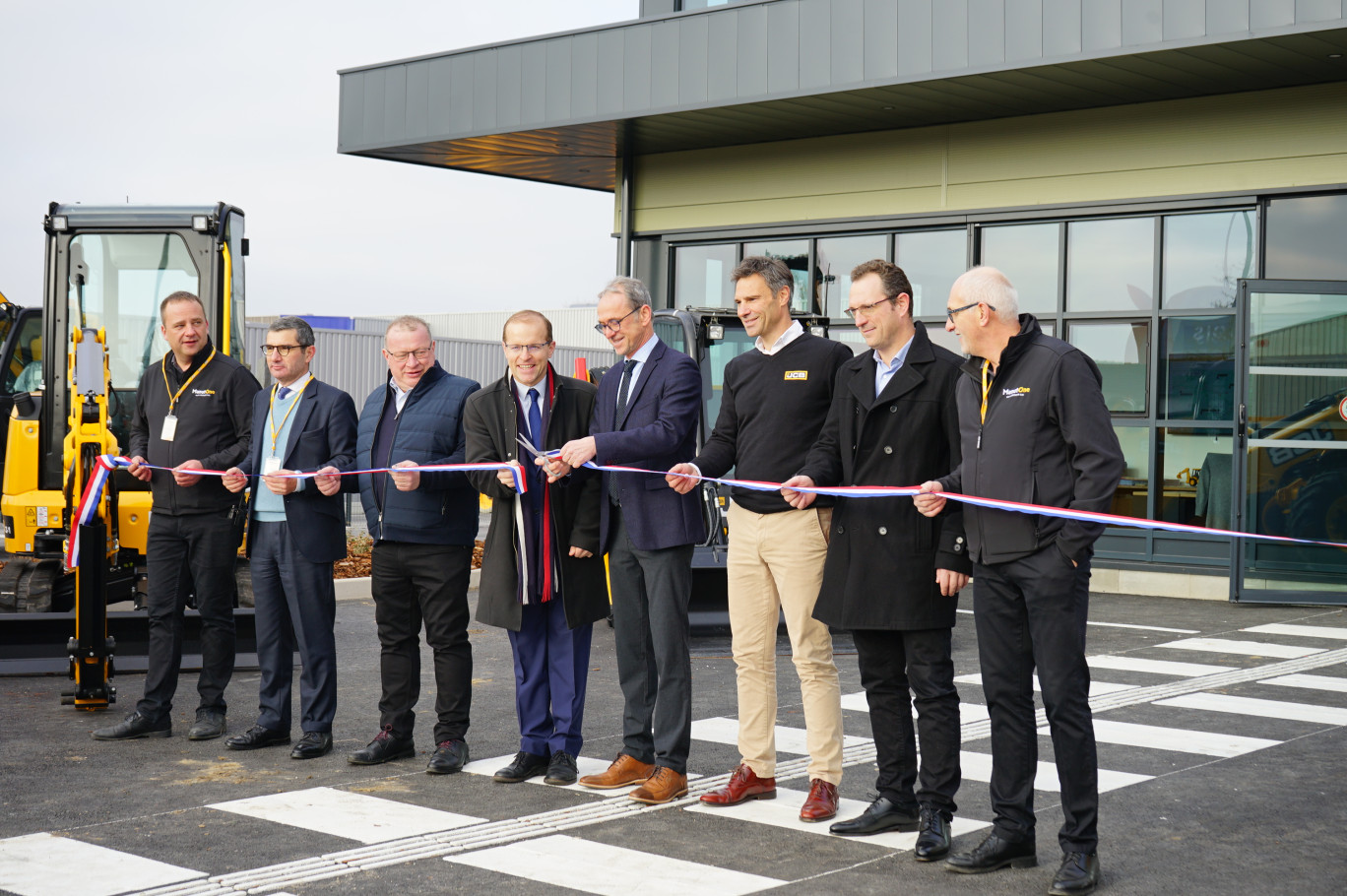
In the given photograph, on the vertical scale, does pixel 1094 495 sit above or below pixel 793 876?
above

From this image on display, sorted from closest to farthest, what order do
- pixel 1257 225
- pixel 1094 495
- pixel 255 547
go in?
pixel 1094 495 < pixel 255 547 < pixel 1257 225

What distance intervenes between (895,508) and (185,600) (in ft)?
13.4

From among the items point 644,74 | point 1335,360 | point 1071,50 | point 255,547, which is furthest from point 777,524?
point 644,74

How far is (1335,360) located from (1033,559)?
10.0 metres

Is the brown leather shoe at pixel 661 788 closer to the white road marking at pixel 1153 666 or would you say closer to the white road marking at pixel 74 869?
the white road marking at pixel 74 869

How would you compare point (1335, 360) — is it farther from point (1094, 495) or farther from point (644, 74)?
point (1094, 495)

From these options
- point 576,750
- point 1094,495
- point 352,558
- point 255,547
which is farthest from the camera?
point 352,558

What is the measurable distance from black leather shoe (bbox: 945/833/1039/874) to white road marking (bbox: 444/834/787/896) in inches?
25.6

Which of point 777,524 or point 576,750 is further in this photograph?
point 576,750

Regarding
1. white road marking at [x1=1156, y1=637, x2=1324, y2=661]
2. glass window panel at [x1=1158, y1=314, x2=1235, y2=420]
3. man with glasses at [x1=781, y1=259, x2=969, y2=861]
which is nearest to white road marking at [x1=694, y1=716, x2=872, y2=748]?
man with glasses at [x1=781, y1=259, x2=969, y2=861]

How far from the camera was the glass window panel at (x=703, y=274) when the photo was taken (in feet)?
59.2

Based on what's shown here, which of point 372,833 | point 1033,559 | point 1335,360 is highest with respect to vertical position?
point 1335,360

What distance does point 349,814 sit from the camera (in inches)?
230

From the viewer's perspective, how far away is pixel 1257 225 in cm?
1423
